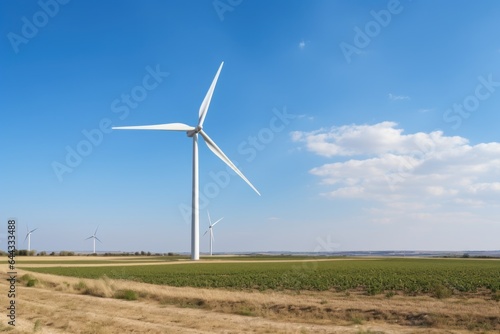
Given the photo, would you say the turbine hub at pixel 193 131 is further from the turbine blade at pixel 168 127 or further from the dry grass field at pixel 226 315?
the dry grass field at pixel 226 315

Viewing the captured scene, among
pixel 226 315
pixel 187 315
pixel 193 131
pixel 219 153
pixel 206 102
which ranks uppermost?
pixel 206 102

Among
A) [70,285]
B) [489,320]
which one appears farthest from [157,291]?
[489,320]

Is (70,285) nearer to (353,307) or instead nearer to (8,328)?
(8,328)

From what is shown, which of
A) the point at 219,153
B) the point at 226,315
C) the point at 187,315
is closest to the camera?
the point at 187,315

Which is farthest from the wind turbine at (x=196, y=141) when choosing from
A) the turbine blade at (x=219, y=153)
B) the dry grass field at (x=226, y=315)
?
the dry grass field at (x=226, y=315)

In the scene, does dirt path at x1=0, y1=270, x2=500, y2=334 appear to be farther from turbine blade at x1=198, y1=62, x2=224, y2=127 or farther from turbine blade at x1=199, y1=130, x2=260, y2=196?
turbine blade at x1=198, y1=62, x2=224, y2=127

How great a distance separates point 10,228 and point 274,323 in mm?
14538

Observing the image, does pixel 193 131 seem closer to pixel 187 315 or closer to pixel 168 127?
pixel 168 127

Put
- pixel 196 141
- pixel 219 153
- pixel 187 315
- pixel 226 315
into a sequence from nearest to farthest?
1. pixel 187 315
2. pixel 226 315
3. pixel 219 153
4. pixel 196 141

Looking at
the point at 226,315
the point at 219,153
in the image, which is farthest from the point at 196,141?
the point at 226,315

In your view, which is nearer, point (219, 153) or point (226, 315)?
point (226, 315)

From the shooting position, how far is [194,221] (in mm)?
102375

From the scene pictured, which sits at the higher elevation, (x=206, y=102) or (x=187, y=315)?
(x=206, y=102)

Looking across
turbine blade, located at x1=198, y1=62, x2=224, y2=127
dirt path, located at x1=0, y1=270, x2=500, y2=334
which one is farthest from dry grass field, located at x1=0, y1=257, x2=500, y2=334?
turbine blade, located at x1=198, y1=62, x2=224, y2=127
